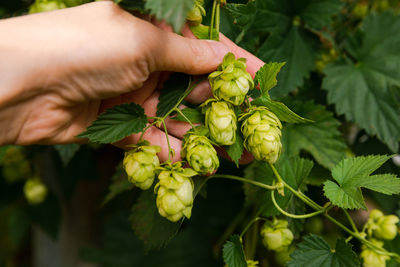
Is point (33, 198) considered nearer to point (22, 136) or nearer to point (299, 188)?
point (22, 136)

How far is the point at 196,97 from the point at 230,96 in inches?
5.6

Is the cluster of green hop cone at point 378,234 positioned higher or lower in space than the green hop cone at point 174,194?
lower

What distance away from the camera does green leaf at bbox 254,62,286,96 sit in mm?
598

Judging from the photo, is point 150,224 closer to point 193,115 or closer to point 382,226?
point 193,115

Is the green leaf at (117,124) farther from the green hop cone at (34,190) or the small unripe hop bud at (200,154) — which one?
the green hop cone at (34,190)

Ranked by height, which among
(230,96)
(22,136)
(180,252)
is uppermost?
(230,96)

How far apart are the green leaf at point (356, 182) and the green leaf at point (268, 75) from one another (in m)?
0.21

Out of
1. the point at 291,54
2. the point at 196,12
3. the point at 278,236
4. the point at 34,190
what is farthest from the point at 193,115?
the point at 34,190

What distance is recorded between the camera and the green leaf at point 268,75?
0.60 m

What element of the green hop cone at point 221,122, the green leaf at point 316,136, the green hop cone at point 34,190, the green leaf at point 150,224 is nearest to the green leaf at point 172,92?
the green hop cone at point 221,122

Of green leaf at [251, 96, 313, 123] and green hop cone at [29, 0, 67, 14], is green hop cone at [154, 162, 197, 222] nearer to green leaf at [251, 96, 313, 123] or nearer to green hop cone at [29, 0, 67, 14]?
green leaf at [251, 96, 313, 123]

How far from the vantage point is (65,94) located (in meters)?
0.67

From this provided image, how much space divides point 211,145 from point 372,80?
2.00ft

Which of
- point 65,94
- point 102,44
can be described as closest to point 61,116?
point 65,94
